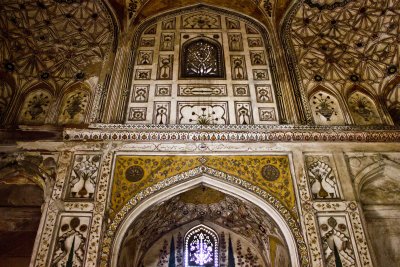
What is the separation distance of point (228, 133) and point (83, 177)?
8.42 ft

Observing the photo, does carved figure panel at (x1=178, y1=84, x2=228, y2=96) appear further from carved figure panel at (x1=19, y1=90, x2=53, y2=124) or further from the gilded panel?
carved figure panel at (x1=19, y1=90, x2=53, y2=124)

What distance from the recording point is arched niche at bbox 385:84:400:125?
8.01m

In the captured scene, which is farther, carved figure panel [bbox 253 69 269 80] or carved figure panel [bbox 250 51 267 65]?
carved figure panel [bbox 250 51 267 65]

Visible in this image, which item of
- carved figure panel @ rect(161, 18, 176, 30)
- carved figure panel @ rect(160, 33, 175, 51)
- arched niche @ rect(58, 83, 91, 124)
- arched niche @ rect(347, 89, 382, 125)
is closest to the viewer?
arched niche @ rect(58, 83, 91, 124)

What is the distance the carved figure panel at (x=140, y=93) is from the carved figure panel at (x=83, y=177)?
63.5 inches

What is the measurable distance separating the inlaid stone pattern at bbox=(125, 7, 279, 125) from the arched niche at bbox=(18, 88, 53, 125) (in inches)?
65.2

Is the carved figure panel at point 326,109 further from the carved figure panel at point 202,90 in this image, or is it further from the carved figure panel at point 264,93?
the carved figure panel at point 202,90

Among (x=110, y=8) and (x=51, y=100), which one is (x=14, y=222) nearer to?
(x=51, y=100)

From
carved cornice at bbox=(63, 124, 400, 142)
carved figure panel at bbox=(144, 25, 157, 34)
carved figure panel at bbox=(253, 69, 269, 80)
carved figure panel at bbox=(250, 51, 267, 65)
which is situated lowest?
carved cornice at bbox=(63, 124, 400, 142)

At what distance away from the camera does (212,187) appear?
6719mm

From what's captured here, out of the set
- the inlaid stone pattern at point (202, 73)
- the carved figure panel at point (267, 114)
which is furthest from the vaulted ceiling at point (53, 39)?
the carved figure panel at point (267, 114)

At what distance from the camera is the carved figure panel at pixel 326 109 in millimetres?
7801

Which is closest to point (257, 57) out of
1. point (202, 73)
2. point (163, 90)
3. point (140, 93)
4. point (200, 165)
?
point (202, 73)

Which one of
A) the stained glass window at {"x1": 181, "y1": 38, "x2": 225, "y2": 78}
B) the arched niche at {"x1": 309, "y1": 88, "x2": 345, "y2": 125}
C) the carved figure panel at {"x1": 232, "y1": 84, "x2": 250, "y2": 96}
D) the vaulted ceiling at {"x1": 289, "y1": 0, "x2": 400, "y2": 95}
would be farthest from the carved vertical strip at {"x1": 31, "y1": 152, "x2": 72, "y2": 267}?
the vaulted ceiling at {"x1": 289, "y1": 0, "x2": 400, "y2": 95}
